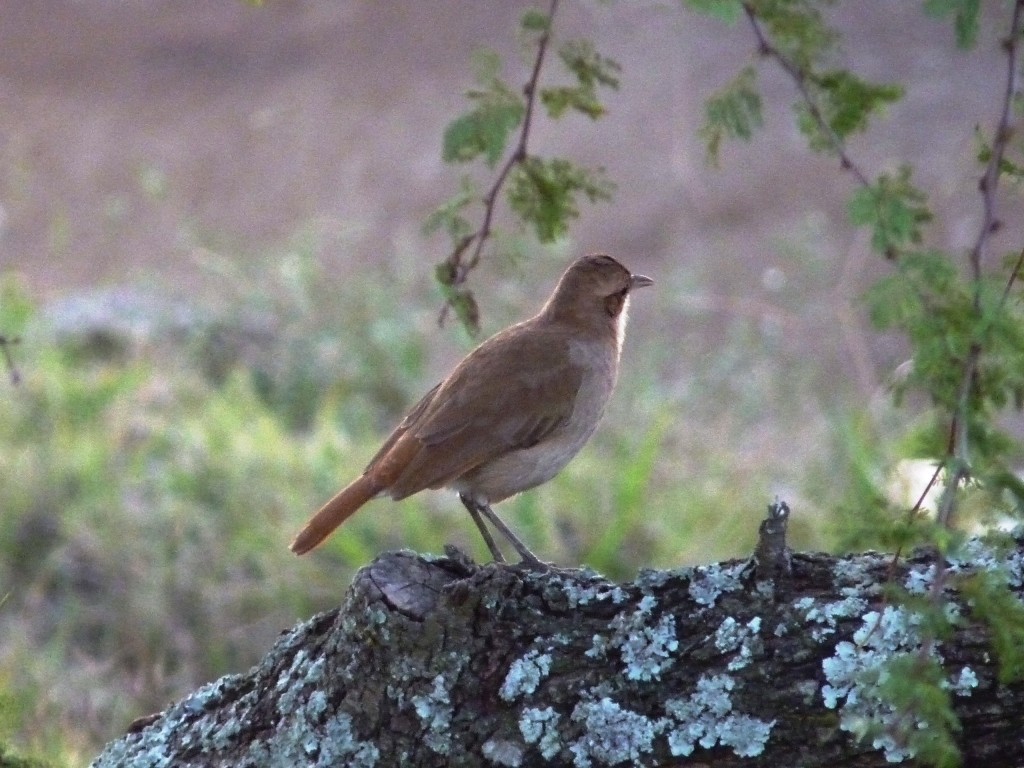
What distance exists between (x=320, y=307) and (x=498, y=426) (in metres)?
5.44

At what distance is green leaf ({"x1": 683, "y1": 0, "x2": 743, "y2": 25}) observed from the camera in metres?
2.40

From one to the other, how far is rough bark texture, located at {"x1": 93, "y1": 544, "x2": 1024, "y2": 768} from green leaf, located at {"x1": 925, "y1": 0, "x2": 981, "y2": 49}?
81 centimetres

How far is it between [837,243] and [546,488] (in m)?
6.23

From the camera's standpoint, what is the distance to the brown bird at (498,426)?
12.9 feet

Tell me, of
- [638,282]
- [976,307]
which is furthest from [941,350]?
[638,282]

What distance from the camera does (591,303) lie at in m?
4.56

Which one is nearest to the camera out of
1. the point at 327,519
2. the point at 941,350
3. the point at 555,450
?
the point at 941,350

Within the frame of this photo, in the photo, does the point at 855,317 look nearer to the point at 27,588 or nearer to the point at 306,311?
the point at 306,311

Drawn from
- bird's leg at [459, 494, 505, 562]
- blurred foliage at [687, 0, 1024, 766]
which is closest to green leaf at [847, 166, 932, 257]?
blurred foliage at [687, 0, 1024, 766]

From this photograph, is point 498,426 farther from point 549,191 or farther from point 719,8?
point 719,8

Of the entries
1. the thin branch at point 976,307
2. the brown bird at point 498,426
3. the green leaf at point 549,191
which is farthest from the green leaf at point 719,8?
the brown bird at point 498,426

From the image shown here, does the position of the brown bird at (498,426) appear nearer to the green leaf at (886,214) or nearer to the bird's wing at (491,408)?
the bird's wing at (491,408)

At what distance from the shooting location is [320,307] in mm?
9359

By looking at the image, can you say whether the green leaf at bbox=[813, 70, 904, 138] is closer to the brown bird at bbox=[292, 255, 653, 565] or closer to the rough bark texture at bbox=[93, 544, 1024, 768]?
the rough bark texture at bbox=[93, 544, 1024, 768]
